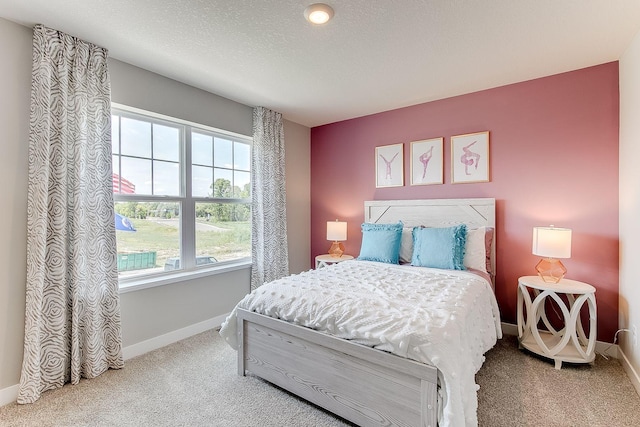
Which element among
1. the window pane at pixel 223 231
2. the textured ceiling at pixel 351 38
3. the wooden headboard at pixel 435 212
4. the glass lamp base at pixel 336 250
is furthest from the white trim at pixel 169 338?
the textured ceiling at pixel 351 38

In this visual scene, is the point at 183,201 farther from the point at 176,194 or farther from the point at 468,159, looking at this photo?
the point at 468,159

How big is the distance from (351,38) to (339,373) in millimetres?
2236

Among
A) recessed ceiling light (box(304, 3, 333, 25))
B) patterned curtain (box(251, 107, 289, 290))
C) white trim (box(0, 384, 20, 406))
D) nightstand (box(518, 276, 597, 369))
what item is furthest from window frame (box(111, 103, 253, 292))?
nightstand (box(518, 276, 597, 369))

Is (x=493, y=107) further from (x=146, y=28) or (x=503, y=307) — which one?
(x=146, y=28)

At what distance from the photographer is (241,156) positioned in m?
3.71

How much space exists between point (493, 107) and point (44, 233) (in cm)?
398

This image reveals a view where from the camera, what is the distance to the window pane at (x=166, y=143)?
2904 millimetres

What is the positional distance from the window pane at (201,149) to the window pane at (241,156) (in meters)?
0.33

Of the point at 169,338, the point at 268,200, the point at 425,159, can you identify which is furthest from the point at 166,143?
the point at 425,159

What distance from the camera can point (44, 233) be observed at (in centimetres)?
202

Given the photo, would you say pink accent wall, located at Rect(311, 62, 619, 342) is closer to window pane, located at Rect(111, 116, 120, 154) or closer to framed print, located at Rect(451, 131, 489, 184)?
framed print, located at Rect(451, 131, 489, 184)

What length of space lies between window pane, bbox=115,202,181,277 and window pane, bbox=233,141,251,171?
36.2 inches

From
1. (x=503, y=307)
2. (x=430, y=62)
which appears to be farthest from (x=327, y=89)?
(x=503, y=307)

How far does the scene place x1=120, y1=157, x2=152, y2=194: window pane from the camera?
2.67 m
